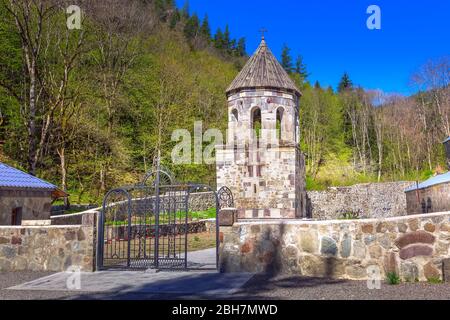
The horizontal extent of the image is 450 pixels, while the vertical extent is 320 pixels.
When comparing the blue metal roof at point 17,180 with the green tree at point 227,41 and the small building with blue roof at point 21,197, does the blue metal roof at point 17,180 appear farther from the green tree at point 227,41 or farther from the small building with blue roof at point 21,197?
the green tree at point 227,41

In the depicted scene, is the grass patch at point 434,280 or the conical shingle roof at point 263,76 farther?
the conical shingle roof at point 263,76

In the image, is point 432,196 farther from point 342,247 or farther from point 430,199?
point 342,247

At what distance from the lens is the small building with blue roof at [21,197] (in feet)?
38.3

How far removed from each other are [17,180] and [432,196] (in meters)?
17.6

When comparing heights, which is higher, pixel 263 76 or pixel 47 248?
pixel 263 76

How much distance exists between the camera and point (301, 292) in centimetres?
602

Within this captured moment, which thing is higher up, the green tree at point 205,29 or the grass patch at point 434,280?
the green tree at point 205,29

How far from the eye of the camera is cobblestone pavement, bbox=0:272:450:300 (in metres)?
5.71

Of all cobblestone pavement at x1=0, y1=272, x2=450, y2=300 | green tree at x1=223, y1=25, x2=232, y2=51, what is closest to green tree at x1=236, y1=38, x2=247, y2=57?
green tree at x1=223, y1=25, x2=232, y2=51

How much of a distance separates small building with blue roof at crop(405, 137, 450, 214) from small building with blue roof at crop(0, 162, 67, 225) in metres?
15.9

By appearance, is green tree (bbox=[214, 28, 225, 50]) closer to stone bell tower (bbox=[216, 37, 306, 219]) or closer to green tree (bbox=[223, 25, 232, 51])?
green tree (bbox=[223, 25, 232, 51])

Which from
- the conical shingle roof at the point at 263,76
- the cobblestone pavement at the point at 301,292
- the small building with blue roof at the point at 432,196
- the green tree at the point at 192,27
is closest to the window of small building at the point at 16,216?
the cobblestone pavement at the point at 301,292

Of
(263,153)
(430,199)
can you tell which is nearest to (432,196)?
(430,199)
